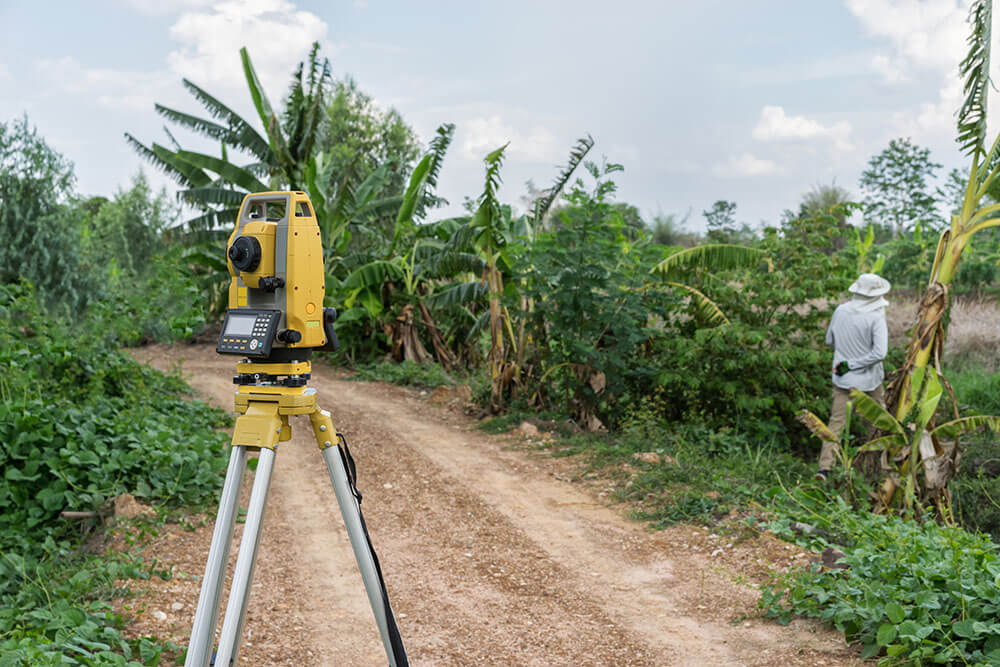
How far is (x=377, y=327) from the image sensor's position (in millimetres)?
13656

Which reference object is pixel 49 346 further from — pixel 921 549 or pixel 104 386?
pixel 921 549

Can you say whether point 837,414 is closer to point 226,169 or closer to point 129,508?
point 129,508

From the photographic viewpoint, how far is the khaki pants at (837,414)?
6500 millimetres

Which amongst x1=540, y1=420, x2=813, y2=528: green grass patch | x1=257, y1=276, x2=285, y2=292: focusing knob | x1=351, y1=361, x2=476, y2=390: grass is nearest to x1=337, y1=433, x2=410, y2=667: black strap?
x1=257, y1=276, x2=285, y2=292: focusing knob

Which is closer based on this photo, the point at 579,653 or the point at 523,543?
the point at 579,653

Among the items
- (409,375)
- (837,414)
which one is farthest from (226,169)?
(837,414)

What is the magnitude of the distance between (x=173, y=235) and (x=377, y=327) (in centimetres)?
418

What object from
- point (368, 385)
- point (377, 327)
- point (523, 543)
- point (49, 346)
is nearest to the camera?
point (523, 543)

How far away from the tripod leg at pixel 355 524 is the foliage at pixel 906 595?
188cm

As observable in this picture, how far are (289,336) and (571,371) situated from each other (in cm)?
623

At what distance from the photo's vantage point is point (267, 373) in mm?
2213

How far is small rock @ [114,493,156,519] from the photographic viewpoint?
15.9 feet

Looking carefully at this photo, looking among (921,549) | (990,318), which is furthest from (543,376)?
(990,318)

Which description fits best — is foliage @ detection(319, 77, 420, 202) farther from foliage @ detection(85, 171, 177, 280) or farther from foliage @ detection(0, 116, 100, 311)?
foliage @ detection(0, 116, 100, 311)
